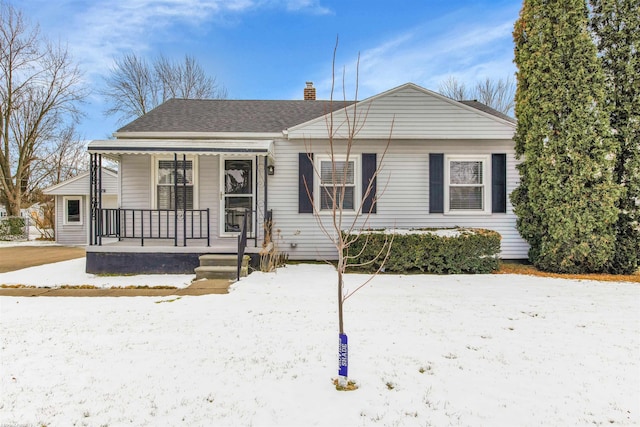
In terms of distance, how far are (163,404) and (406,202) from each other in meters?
6.95

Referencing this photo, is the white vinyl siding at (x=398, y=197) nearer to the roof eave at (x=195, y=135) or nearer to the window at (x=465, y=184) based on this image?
the window at (x=465, y=184)

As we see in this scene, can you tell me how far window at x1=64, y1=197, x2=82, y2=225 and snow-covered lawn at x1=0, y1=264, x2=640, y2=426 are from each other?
12151mm

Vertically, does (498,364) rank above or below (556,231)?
below

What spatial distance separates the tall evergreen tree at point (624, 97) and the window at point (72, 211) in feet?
60.0

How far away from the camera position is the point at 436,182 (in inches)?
323

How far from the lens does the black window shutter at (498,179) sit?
8180 millimetres

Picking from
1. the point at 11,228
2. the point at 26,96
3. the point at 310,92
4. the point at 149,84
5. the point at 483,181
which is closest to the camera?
the point at 483,181

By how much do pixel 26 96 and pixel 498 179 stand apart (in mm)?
22840

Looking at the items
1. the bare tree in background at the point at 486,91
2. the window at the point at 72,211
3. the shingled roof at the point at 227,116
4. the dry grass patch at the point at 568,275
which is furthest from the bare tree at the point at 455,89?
the window at the point at 72,211

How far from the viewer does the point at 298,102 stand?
35.6ft

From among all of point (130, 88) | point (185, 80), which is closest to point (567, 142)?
point (185, 80)

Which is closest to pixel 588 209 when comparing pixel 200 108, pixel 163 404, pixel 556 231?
pixel 556 231

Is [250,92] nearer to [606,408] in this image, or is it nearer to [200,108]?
[200,108]

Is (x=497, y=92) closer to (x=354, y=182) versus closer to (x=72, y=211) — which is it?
(x=354, y=182)
